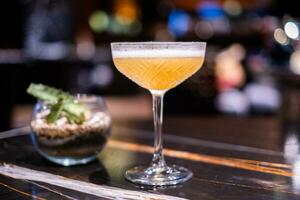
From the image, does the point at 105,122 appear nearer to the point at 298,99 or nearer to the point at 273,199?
the point at 273,199

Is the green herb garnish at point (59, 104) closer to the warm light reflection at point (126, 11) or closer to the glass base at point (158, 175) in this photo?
the glass base at point (158, 175)

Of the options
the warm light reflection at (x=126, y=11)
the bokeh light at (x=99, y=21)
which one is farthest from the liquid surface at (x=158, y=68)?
the warm light reflection at (x=126, y=11)

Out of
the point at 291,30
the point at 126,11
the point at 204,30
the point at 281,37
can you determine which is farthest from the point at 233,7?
the point at 291,30

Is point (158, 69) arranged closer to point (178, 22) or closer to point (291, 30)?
point (291, 30)

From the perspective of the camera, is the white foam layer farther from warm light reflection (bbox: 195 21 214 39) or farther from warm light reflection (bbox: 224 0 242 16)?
warm light reflection (bbox: 224 0 242 16)

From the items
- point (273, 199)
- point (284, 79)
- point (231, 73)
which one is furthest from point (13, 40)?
point (273, 199)

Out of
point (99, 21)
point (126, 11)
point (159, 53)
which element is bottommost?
point (159, 53)
